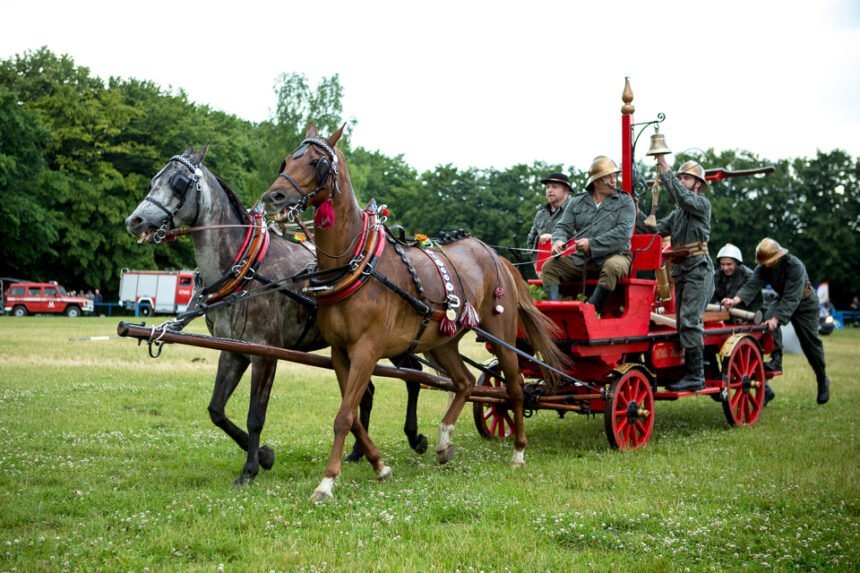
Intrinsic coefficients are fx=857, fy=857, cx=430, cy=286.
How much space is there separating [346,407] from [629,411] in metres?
3.46

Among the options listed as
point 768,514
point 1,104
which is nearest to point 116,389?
point 768,514

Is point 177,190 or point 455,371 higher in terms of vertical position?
point 177,190

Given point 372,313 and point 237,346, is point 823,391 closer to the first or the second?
point 372,313

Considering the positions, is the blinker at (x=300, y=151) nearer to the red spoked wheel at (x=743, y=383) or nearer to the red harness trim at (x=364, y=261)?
the red harness trim at (x=364, y=261)

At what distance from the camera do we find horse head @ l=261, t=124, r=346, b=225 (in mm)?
5891

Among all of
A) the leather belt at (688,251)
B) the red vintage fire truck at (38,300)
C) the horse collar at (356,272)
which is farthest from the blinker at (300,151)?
the red vintage fire truck at (38,300)

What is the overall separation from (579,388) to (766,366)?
4111mm

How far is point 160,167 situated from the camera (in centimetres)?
4603

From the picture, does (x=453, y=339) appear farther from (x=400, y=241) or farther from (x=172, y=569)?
(x=172, y=569)

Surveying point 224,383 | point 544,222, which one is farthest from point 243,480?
point 544,222

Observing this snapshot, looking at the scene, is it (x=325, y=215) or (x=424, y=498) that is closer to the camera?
(x=424, y=498)

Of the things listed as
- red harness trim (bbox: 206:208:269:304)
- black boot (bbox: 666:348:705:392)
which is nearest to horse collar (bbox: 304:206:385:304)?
red harness trim (bbox: 206:208:269:304)

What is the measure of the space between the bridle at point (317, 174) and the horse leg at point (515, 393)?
98.9 inches

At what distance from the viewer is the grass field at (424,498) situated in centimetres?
486
